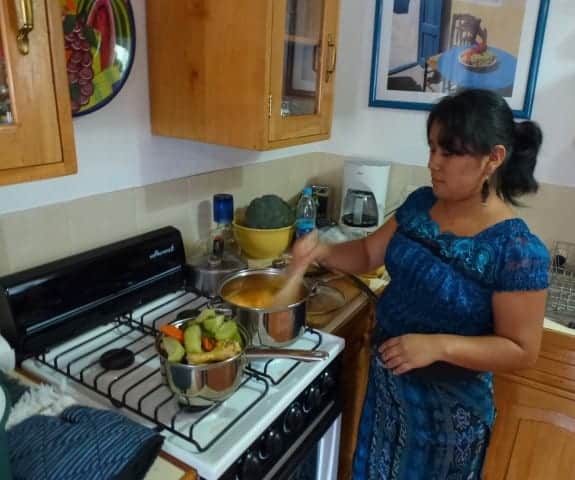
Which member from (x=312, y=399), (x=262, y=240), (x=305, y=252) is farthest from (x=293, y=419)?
(x=262, y=240)

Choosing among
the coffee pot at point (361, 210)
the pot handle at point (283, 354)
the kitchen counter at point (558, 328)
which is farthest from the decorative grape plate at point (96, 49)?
the kitchen counter at point (558, 328)

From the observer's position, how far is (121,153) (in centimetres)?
121

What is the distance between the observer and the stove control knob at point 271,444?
35.9 inches

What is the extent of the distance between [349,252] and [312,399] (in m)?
0.40

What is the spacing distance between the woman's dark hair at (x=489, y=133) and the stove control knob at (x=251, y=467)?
0.68 metres

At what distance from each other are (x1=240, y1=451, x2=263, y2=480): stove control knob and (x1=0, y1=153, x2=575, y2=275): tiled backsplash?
61cm

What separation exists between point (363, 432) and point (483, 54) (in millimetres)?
1282

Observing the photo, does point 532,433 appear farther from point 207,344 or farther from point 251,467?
point 207,344

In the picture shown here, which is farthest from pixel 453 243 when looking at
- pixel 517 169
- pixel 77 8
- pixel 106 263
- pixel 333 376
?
pixel 77 8

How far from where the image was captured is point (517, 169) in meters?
1.00

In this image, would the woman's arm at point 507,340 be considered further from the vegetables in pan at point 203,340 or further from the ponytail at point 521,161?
the vegetables in pan at point 203,340

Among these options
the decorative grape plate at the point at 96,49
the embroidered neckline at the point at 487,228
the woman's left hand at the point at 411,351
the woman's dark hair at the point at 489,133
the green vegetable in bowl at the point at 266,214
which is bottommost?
the woman's left hand at the point at 411,351

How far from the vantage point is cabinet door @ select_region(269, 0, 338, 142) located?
3.65 feet

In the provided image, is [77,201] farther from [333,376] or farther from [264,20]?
[333,376]
